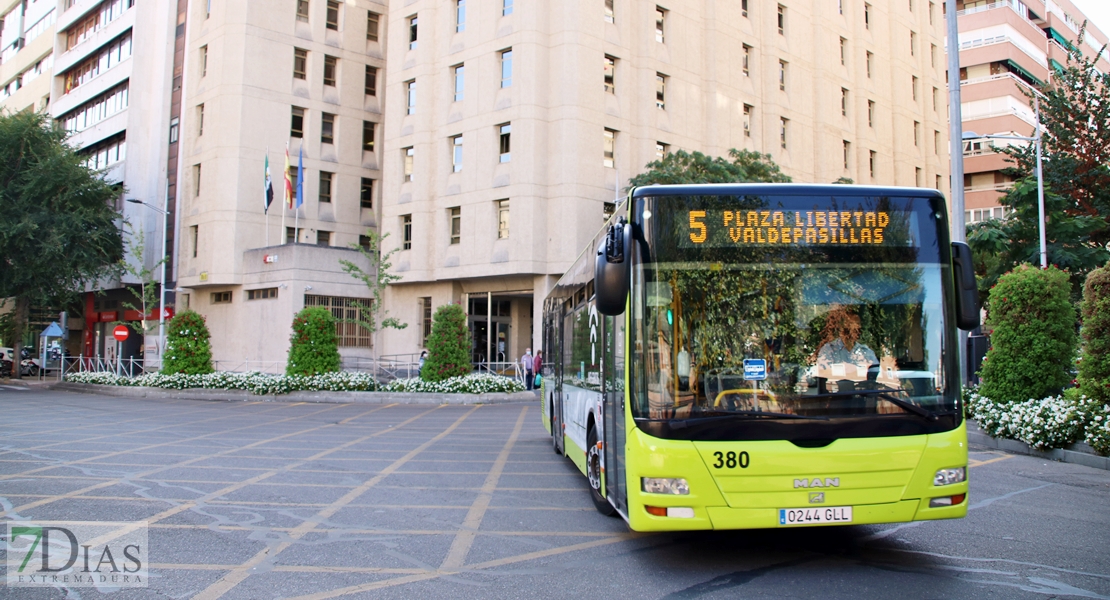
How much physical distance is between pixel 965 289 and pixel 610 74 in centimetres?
2707

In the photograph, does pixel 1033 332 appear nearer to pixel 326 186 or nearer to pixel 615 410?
pixel 615 410

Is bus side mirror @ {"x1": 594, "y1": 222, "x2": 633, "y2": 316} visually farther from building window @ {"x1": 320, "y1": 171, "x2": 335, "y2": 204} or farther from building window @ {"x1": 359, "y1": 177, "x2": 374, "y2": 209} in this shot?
building window @ {"x1": 359, "y1": 177, "x2": 374, "y2": 209}

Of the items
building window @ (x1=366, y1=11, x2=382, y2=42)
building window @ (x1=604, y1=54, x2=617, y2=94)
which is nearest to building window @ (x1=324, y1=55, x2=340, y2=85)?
building window @ (x1=366, y1=11, x2=382, y2=42)

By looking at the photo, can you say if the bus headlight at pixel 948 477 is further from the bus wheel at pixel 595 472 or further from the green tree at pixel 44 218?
the green tree at pixel 44 218

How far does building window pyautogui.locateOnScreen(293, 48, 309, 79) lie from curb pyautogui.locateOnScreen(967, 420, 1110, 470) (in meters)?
33.0

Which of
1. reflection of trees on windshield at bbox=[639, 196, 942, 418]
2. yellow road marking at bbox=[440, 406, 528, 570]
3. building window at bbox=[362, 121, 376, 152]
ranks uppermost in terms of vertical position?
building window at bbox=[362, 121, 376, 152]

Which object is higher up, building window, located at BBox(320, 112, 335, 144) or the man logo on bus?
building window, located at BBox(320, 112, 335, 144)

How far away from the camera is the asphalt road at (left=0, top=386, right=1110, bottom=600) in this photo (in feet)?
17.8

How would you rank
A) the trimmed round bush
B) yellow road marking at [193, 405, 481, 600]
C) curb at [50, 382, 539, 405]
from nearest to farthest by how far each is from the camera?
yellow road marking at [193, 405, 481, 600] < the trimmed round bush < curb at [50, 382, 539, 405]

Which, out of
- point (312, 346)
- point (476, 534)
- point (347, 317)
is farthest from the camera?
point (347, 317)

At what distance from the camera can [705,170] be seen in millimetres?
29875

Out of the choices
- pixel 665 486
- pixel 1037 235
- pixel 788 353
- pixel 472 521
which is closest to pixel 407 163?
pixel 1037 235

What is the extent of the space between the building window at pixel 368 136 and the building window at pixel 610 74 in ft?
45.4

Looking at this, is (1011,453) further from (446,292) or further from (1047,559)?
(446,292)
